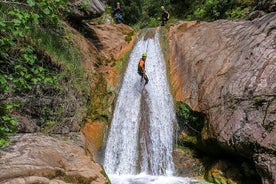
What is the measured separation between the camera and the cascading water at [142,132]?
885cm

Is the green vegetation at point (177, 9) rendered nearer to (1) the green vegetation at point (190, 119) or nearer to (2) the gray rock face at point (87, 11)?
(2) the gray rock face at point (87, 11)

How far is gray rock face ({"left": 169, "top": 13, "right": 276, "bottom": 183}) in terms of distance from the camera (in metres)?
6.42

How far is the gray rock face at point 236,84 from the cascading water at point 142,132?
33.9 inches

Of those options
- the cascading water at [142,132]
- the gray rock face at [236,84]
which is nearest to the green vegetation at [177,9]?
the gray rock face at [236,84]

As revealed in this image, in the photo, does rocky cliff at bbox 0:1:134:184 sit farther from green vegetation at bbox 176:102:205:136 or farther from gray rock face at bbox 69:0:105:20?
green vegetation at bbox 176:102:205:136

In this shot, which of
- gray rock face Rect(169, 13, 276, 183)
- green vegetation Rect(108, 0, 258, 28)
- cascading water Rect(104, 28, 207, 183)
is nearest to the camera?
gray rock face Rect(169, 13, 276, 183)

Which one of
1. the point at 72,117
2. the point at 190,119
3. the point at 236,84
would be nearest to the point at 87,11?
the point at 72,117

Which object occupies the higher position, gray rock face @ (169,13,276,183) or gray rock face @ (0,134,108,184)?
gray rock face @ (169,13,276,183)

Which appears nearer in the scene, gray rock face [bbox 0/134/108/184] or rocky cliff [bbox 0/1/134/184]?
gray rock face [bbox 0/134/108/184]

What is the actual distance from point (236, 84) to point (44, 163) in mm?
5643

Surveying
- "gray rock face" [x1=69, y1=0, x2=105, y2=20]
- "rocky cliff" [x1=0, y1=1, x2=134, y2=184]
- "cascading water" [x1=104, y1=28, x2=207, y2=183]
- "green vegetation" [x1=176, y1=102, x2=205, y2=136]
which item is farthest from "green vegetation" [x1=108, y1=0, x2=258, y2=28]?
"green vegetation" [x1=176, y1=102, x2=205, y2=136]

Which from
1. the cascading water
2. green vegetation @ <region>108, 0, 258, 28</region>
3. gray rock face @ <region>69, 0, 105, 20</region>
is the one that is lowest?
the cascading water

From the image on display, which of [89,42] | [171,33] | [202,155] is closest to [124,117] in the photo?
[202,155]

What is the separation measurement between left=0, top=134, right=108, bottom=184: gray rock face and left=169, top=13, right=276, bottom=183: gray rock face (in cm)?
356
